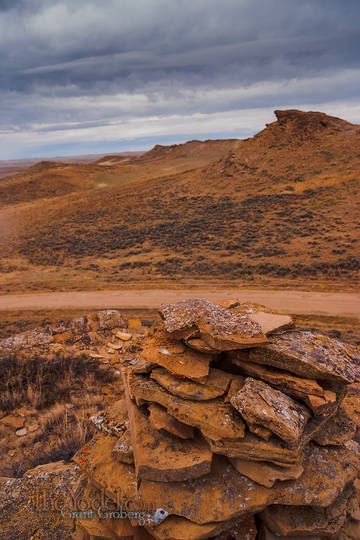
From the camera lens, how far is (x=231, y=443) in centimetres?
443

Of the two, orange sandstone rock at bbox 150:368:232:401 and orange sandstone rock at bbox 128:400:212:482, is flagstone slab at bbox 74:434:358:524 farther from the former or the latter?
orange sandstone rock at bbox 150:368:232:401

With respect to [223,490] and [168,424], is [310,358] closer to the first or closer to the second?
[223,490]

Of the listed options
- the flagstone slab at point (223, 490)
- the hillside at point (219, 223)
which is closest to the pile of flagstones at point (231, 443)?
the flagstone slab at point (223, 490)

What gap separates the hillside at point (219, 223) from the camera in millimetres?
22859

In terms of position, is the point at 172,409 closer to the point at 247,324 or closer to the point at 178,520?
the point at 178,520

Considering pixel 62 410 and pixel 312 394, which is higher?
pixel 312 394

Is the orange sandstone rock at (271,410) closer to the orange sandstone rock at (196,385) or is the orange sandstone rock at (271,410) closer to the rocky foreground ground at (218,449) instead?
the rocky foreground ground at (218,449)

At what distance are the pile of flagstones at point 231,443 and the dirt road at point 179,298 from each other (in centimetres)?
1191

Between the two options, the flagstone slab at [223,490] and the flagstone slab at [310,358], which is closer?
the flagstone slab at [223,490]

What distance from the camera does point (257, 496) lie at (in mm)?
4395

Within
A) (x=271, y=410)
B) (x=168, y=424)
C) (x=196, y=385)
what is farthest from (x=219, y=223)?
(x=271, y=410)

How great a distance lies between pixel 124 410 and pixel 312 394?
366cm

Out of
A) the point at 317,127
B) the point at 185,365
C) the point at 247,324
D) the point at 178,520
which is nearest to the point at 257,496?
the point at 178,520

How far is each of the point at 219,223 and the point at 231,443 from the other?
29.6m
